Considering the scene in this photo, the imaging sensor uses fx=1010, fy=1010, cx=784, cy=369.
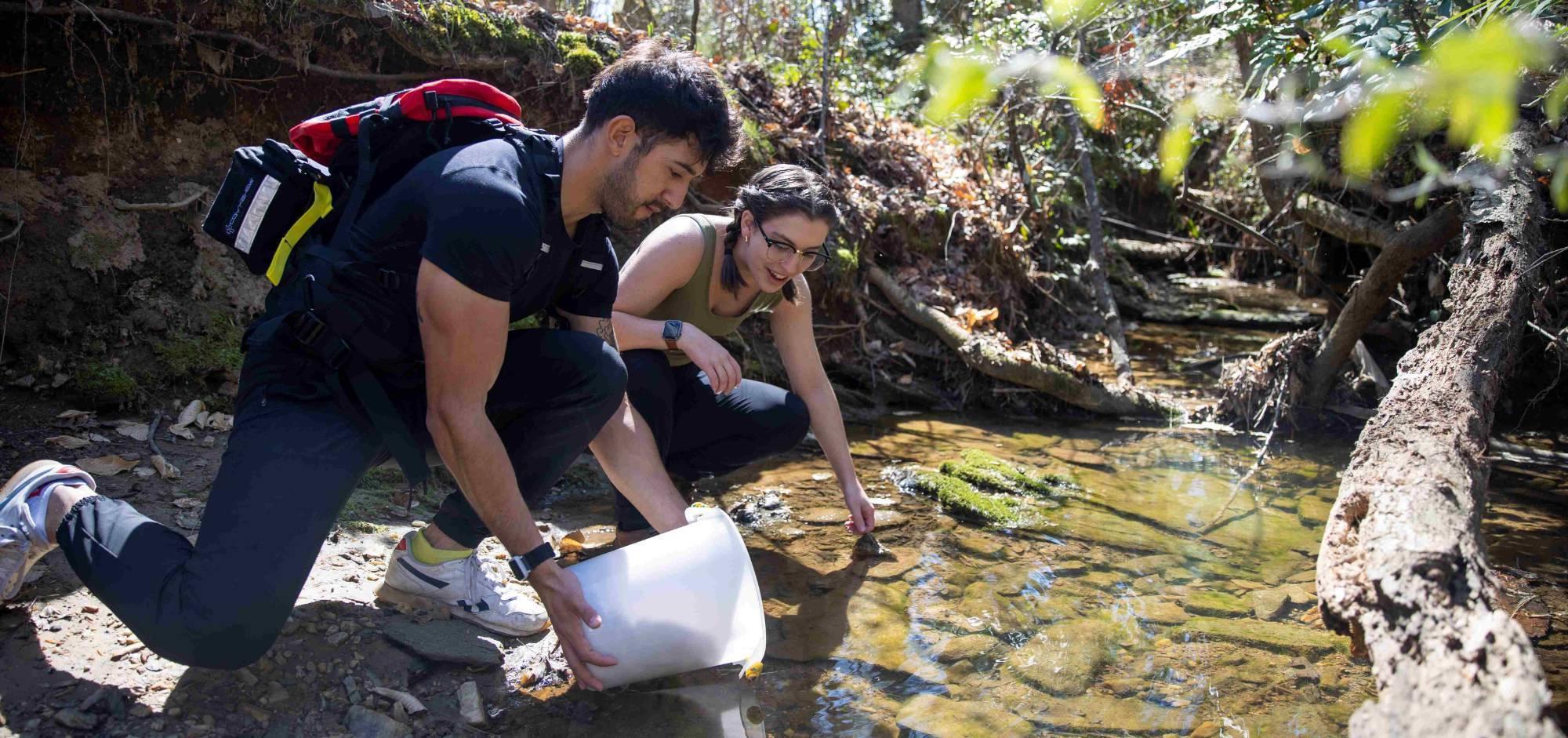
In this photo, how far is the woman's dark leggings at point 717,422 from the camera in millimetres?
3172

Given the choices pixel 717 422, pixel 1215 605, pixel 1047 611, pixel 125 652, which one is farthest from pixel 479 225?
pixel 1215 605

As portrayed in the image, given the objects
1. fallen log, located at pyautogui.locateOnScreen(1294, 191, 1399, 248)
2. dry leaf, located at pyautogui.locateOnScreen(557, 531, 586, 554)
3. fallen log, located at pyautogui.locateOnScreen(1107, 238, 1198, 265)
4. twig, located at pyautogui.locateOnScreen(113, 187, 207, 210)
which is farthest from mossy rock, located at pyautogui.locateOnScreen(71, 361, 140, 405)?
fallen log, located at pyautogui.locateOnScreen(1107, 238, 1198, 265)

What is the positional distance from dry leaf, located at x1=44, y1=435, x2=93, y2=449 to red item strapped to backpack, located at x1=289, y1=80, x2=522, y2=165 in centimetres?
153

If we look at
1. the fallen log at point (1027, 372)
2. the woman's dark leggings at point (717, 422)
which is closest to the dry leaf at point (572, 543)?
the woman's dark leggings at point (717, 422)

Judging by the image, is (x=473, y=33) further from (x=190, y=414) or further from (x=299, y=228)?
(x=299, y=228)

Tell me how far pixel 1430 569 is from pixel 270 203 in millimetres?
2265

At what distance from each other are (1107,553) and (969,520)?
498 mm

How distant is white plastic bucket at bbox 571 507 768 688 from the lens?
2160 mm

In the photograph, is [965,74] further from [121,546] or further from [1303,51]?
[1303,51]

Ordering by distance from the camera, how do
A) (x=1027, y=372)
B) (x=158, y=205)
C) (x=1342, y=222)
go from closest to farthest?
(x=158, y=205)
(x=1027, y=372)
(x=1342, y=222)

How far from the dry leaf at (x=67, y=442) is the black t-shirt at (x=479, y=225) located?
5.48 feet

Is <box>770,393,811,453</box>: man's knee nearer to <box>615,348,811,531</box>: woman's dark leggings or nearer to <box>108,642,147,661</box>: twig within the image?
Result: <box>615,348,811,531</box>: woman's dark leggings

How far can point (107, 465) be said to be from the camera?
2.99 metres

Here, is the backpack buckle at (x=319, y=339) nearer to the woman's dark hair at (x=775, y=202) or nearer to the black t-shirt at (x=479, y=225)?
the black t-shirt at (x=479, y=225)
